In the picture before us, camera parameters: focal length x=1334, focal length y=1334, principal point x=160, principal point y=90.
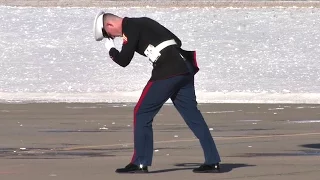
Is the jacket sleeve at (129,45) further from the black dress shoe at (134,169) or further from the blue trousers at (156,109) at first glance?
the black dress shoe at (134,169)

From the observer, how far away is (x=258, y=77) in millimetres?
33719

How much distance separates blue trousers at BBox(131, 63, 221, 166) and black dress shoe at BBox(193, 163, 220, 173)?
0.04 meters

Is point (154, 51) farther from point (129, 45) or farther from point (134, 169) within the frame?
point (134, 169)

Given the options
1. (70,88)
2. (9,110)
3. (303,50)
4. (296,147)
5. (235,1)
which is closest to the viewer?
(296,147)

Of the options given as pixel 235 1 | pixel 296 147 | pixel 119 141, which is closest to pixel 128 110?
pixel 119 141

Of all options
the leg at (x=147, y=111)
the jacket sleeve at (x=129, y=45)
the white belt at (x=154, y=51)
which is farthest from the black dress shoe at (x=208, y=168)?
the jacket sleeve at (x=129, y=45)

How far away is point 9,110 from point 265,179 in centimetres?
1228

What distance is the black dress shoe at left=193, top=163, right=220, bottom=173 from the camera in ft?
42.2

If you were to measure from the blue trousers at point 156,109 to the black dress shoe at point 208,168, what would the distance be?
42mm

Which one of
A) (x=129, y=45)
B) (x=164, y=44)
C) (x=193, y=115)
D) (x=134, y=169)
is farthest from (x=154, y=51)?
(x=134, y=169)

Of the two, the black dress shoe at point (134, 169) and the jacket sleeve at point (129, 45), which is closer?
the jacket sleeve at point (129, 45)

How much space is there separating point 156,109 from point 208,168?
0.77m

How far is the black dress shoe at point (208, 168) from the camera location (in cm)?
1287

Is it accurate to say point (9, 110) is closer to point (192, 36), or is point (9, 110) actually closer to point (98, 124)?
point (98, 124)
